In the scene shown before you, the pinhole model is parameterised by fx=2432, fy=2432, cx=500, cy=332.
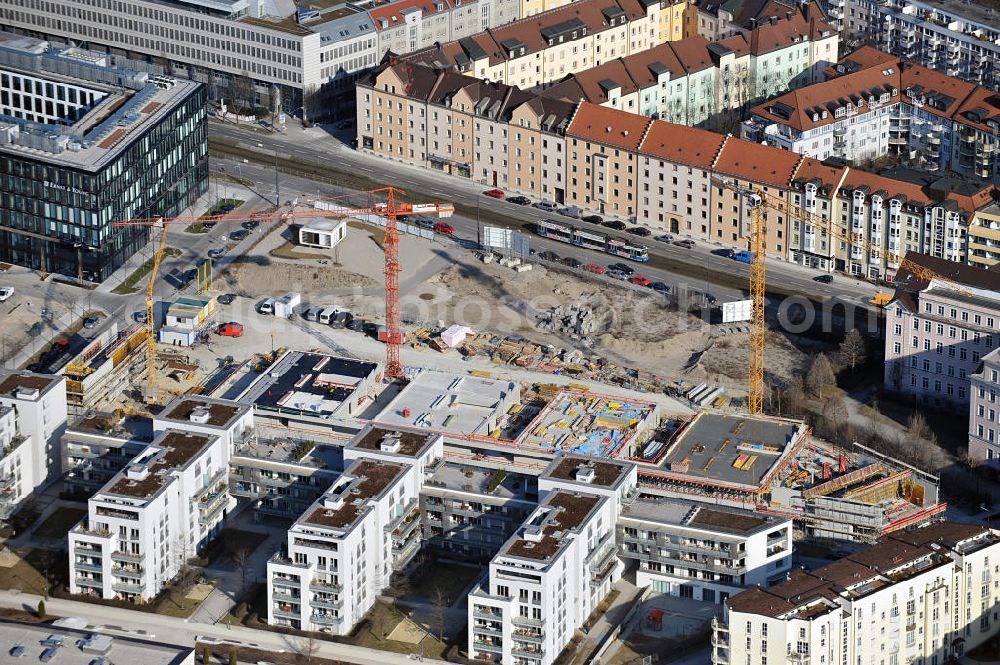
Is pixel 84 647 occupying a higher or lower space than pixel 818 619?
lower

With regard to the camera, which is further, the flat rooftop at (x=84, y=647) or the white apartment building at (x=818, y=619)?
the white apartment building at (x=818, y=619)

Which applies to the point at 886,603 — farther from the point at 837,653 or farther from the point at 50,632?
the point at 50,632

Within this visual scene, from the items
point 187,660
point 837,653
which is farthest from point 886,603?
point 187,660

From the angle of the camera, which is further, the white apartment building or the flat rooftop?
the white apartment building

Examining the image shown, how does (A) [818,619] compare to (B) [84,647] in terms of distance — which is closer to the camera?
(B) [84,647]

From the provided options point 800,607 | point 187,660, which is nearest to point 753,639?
point 800,607

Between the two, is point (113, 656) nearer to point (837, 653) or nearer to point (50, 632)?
point (50, 632)
